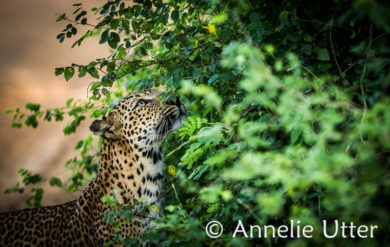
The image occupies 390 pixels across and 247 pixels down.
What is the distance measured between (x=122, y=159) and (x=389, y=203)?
2.54 meters

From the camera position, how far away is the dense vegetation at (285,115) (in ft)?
5.32

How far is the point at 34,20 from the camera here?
36.1 ft

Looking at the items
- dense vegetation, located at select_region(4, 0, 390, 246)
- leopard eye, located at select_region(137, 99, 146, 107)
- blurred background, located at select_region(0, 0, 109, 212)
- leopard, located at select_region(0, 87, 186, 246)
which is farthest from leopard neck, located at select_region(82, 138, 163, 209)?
blurred background, located at select_region(0, 0, 109, 212)

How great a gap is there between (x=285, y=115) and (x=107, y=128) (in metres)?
2.44

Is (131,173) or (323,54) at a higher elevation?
(323,54)

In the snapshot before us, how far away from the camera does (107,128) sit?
3848 mm

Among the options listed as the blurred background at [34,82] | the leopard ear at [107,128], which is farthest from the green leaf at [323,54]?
the blurred background at [34,82]

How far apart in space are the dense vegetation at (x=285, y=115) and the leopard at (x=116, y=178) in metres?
0.32

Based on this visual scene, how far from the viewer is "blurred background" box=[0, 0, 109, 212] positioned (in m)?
10.4

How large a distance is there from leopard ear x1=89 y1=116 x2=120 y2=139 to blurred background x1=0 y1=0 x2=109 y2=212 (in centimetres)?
675

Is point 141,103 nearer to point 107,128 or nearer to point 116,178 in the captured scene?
point 107,128

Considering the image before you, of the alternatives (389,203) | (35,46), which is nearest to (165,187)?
(389,203)

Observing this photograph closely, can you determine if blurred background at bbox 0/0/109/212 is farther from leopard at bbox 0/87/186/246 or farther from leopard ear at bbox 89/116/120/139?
leopard ear at bbox 89/116/120/139

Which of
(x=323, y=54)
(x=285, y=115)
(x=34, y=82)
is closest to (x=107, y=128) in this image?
(x=323, y=54)
